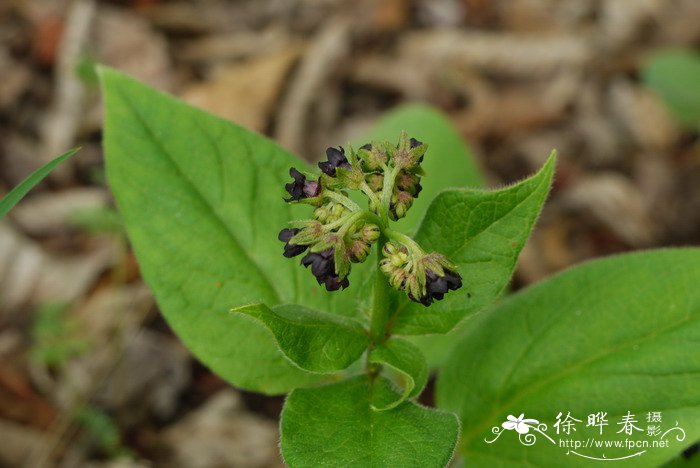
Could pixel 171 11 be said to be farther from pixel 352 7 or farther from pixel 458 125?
pixel 458 125

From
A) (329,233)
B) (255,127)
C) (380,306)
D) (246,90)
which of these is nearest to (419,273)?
(329,233)

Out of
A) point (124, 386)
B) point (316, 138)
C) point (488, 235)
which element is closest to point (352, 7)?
point (316, 138)

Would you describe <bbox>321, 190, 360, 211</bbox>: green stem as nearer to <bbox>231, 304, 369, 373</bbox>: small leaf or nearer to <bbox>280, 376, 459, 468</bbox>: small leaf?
<bbox>231, 304, 369, 373</bbox>: small leaf

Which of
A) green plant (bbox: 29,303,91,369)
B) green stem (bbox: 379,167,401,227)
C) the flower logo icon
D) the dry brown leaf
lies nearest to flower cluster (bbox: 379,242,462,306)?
green stem (bbox: 379,167,401,227)

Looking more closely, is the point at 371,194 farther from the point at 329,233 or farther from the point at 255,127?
the point at 255,127

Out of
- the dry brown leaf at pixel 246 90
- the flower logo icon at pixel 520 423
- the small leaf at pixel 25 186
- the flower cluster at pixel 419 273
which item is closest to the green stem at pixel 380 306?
the flower cluster at pixel 419 273

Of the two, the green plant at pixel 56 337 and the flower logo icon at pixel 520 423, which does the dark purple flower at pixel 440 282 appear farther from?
the green plant at pixel 56 337

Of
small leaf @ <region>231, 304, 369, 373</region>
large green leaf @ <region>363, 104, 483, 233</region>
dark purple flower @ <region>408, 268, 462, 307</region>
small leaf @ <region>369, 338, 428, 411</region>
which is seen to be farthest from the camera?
large green leaf @ <region>363, 104, 483, 233</region>
